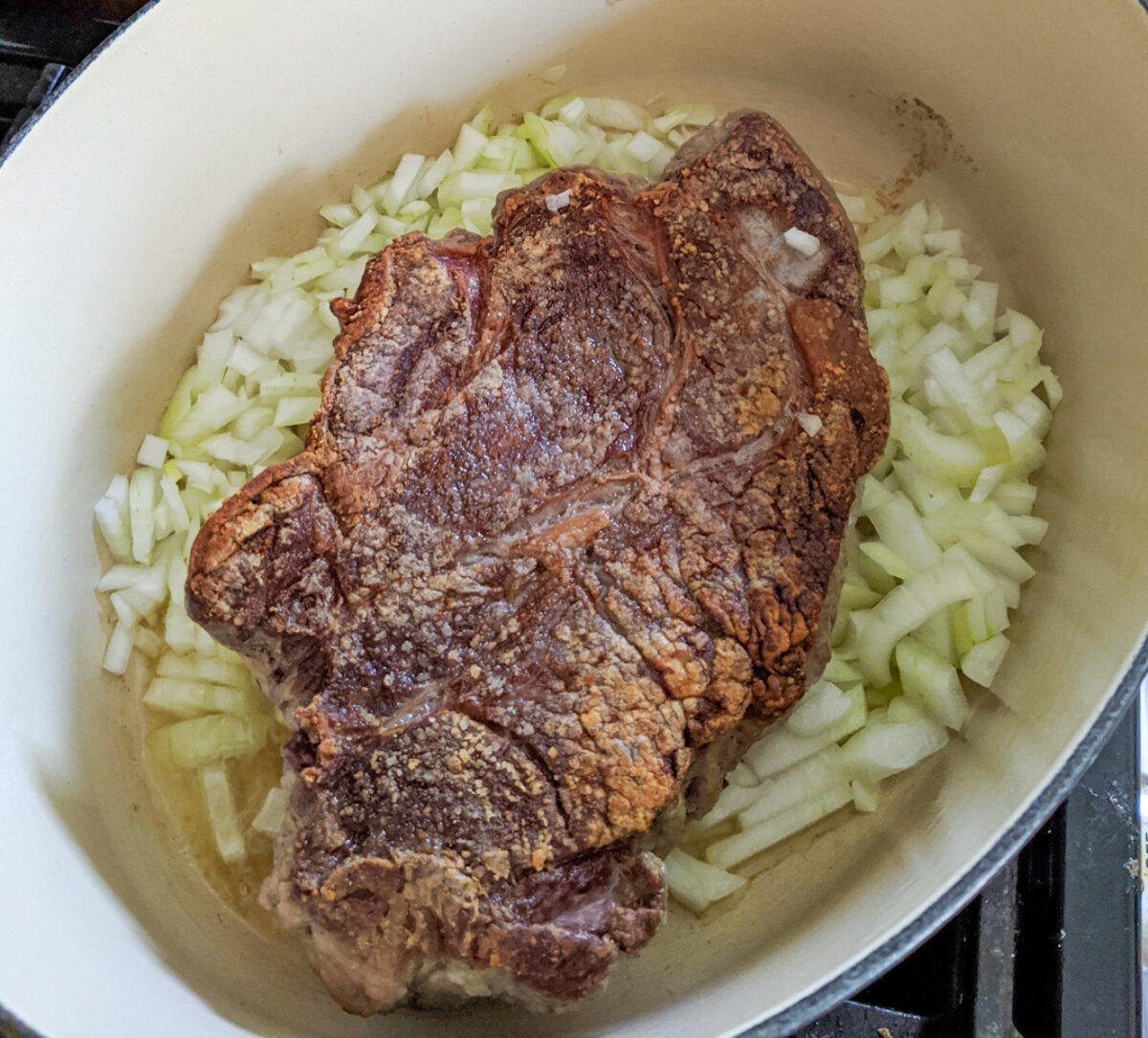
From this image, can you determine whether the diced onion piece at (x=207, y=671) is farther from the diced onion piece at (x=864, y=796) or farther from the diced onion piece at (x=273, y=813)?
the diced onion piece at (x=864, y=796)

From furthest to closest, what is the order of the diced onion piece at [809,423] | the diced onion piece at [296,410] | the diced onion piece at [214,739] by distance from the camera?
the diced onion piece at [296,410]
the diced onion piece at [214,739]
the diced onion piece at [809,423]

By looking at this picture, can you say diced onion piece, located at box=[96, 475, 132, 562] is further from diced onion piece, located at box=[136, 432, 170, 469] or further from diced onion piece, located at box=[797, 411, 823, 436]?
diced onion piece, located at box=[797, 411, 823, 436]

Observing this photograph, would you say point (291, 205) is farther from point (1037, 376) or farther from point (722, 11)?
point (1037, 376)

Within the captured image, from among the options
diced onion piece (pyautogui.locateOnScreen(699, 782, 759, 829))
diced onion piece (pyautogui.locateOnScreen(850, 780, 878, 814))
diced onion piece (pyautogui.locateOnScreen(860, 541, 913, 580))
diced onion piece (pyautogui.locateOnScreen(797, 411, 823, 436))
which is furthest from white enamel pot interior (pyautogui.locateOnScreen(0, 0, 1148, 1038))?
diced onion piece (pyautogui.locateOnScreen(797, 411, 823, 436))

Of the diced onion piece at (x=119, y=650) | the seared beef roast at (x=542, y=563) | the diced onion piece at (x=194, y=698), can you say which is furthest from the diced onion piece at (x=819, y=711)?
the diced onion piece at (x=119, y=650)

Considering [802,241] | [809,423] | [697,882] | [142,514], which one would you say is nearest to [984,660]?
[809,423]

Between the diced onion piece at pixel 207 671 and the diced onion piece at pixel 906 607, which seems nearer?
the diced onion piece at pixel 906 607
